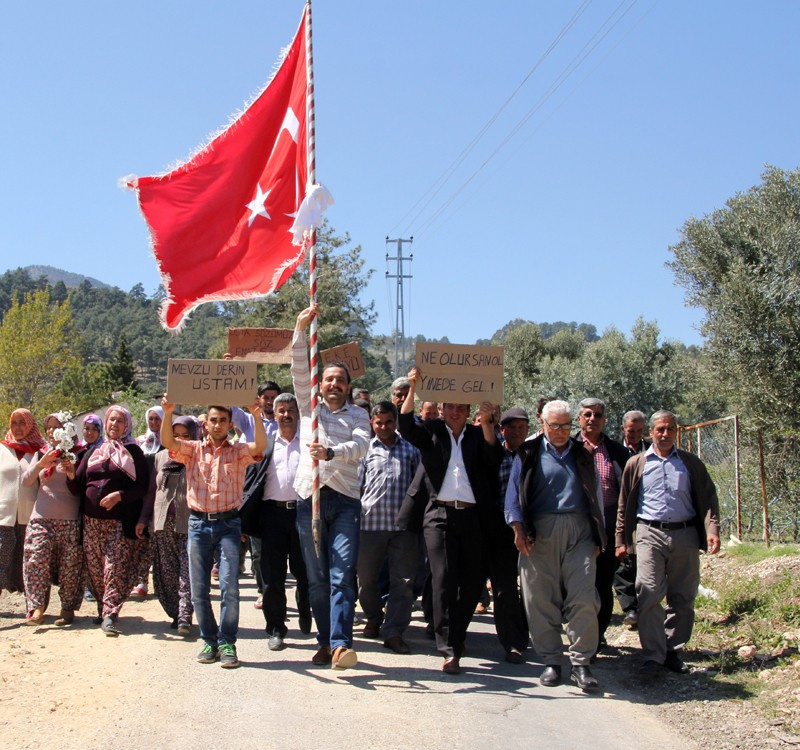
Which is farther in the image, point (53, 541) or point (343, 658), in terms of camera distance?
point (53, 541)

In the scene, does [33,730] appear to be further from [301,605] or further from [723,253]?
[723,253]

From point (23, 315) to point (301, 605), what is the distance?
42864 mm

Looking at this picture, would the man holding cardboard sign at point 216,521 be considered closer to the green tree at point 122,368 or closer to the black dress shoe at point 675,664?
the black dress shoe at point 675,664

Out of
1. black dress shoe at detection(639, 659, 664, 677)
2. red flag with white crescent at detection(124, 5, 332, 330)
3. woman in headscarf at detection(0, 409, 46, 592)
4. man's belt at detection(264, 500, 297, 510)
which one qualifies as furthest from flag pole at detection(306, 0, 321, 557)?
woman in headscarf at detection(0, 409, 46, 592)

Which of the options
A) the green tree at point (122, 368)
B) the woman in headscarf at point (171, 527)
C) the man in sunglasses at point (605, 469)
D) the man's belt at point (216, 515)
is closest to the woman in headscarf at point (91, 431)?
the woman in headscarf at point (171, 527)

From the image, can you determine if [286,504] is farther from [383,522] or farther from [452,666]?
[452,666]

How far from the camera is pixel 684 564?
7.63 metres

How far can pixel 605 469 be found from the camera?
345 inches

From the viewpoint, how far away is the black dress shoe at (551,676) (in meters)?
7.10

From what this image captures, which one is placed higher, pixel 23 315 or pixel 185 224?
pixel 23 315

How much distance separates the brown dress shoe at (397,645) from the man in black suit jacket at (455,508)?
468 millimetres

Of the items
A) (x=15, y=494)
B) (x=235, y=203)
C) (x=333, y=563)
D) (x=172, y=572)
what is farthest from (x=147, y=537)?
(x=235, y=203)

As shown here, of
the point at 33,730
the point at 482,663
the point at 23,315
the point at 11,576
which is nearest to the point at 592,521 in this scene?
the point at 482,663

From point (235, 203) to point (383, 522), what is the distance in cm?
330
